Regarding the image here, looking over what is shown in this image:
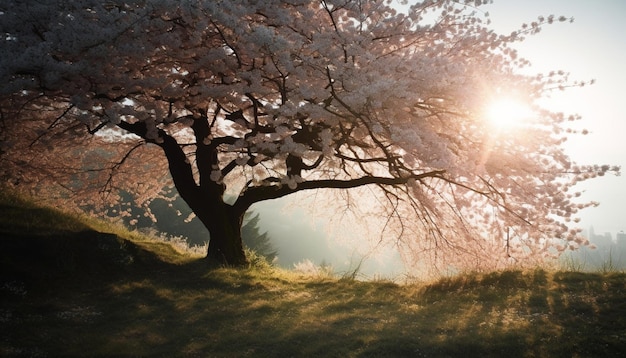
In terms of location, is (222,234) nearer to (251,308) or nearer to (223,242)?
(223,242)

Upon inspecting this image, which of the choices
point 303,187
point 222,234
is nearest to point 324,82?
point 303,187

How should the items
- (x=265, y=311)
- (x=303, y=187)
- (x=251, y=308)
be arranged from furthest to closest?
(x=303, y=187)
(x=251, y=308)
(x=265, y=311)

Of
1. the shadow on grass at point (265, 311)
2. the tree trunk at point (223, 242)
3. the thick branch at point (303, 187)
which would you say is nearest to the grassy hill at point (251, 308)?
the shadow on grass at point (265, 311)

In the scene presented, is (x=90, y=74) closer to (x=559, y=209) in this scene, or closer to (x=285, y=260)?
(x=559, y=209)

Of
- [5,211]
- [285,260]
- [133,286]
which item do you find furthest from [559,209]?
[285,260]

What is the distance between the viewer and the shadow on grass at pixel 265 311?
20.0 feet

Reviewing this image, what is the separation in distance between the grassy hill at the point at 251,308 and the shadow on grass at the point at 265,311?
3 centimetres

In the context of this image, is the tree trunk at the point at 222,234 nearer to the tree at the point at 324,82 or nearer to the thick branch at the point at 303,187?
the thick branch at the point at 303,187

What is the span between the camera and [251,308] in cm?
837

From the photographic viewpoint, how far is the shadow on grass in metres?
6.08

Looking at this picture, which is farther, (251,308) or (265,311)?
(251,308)

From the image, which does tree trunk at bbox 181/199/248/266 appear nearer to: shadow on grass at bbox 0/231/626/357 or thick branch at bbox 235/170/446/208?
thick branch at bbox 235/170/446/208

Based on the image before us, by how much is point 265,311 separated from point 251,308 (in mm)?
308

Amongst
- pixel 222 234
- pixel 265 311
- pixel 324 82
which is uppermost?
pixel 324 82
